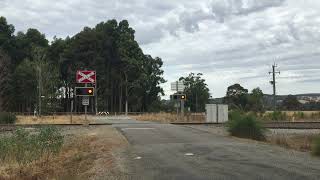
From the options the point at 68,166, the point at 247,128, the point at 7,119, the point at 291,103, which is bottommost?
the point at 68,166

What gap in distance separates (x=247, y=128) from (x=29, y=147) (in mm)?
11508

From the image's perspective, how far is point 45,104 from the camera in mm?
101750

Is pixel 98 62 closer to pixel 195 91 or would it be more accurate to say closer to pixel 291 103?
pixel 195 91

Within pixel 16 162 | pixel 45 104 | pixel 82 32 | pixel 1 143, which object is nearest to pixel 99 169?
pixel 16 162

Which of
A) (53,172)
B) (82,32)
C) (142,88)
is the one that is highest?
(82,32)

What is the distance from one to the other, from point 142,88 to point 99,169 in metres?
112

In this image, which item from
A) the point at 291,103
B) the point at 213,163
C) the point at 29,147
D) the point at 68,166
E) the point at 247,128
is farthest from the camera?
the point at 291,103

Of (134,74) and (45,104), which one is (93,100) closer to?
(134,74)

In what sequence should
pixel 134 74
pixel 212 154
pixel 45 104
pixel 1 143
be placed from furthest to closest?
1. pixel 134 74
2. pixel 45 104
3. pixel 1 143
4. pixel 212 154

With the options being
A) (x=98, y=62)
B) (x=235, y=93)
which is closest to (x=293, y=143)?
(x=98, y=62)

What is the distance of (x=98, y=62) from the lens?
12550cm

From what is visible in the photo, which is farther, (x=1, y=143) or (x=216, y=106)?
(x=216, y=106)

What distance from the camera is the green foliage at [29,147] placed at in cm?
1846

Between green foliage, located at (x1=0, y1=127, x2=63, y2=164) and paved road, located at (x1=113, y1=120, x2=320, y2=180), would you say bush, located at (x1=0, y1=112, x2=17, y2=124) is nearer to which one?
green foliage, located at (x1=0, y1=127, x2=63, y2=164)
